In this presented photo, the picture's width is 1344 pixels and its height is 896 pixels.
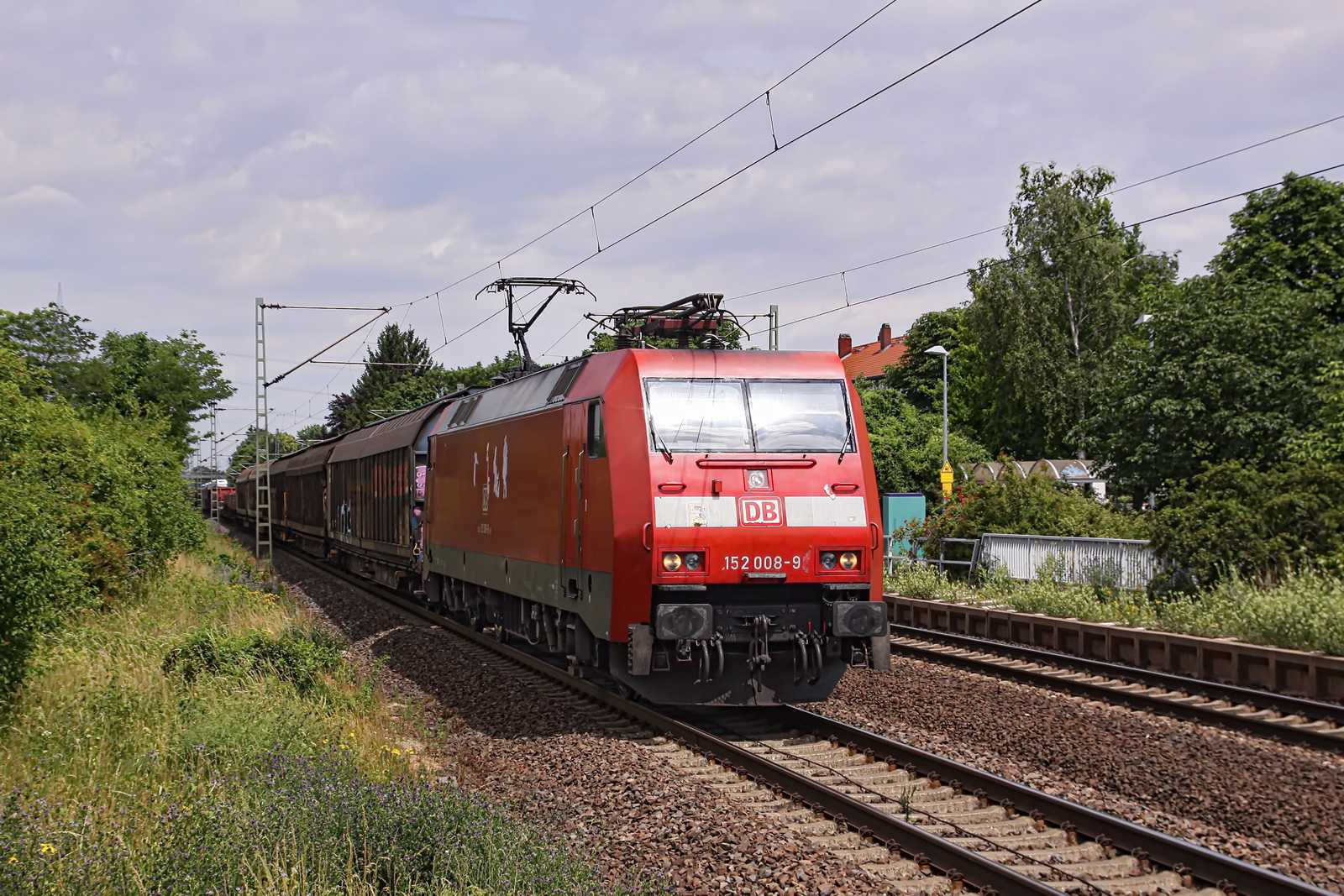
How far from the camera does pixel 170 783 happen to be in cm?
742

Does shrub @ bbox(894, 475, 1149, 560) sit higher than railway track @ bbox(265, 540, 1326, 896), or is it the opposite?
shrub @ bbox(894, 475, 1149, 560)

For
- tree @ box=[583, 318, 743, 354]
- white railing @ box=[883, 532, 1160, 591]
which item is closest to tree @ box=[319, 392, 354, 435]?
tree @ box=[583, 318, 743, 354]

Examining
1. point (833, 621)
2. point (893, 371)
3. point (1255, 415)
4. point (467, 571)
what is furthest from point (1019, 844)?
point (893, 371)

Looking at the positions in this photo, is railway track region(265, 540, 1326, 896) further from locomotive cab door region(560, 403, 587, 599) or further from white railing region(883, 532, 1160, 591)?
white railing region(883, 532, 1160, 591)

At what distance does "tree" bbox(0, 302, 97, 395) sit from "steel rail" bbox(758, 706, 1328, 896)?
23.7 metres

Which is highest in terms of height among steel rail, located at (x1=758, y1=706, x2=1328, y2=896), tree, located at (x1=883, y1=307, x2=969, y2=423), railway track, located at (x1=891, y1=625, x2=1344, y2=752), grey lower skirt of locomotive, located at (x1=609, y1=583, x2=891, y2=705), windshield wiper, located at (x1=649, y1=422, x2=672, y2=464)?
tree, located at (x1=883, y1=307, x2=969, y2=423)

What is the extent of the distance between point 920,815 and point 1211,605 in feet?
29.3

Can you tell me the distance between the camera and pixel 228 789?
22.1 feet

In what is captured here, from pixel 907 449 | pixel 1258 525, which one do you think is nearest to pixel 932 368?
pixel 907 449

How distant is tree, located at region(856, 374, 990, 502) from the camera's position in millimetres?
34969

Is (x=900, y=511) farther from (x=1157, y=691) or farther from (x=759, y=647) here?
(x=759, y=647)

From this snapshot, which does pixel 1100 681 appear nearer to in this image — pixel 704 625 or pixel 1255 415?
pixel 704 625

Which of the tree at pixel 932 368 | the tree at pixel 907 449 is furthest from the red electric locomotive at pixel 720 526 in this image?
the tree at pixel 932 368

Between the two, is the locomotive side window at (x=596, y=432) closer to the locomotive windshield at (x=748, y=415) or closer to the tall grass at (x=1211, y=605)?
the locomotive windshield at (x=748, y=415)
